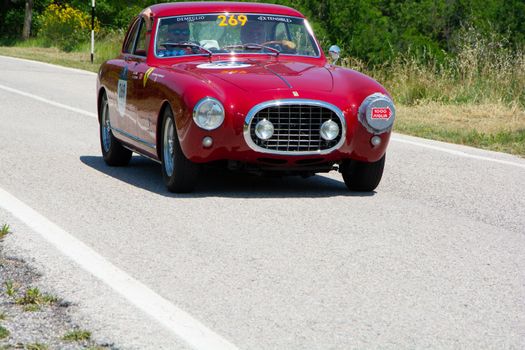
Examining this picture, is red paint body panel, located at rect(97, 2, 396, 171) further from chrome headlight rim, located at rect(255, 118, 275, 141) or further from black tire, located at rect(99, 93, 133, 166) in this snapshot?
black tire, located at rect(99, 93, 133, 166)

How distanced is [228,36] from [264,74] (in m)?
1.03

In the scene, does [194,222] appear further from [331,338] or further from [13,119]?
[13,119]

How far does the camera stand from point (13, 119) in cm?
1454

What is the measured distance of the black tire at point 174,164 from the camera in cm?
866

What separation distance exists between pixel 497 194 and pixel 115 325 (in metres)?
4.84

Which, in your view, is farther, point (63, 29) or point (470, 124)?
point (63, 29)

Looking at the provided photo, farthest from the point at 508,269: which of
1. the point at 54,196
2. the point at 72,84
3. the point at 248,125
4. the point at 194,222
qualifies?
the point at 72,84

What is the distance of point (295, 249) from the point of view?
6766mm

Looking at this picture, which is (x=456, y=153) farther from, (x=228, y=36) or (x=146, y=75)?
(x=146, y=75)

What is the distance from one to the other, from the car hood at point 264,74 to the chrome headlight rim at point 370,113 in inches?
11.6

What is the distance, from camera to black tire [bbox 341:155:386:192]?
9070 mm

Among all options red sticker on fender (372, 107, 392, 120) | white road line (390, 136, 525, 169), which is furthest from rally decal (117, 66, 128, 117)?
white road line (390, 136, 525, 169)

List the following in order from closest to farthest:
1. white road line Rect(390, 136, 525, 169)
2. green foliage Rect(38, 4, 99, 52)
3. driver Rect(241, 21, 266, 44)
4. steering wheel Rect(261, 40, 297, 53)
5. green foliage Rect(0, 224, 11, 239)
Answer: green foliage Rect(0, 224, 11, 239)
driver Rect(241, 21, 266, 44)
steering wheel Rect(261, 40, 297, 53)
white road line Rect(390, 136, 525, 169)
green foliage Rect(38, 4, 99, 52)

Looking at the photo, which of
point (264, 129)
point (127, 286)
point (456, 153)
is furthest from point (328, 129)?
point (456, 153)
